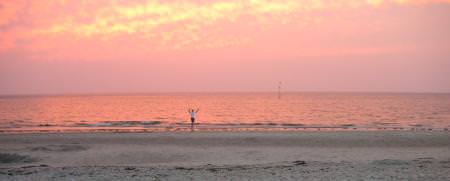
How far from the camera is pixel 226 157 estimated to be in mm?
18047

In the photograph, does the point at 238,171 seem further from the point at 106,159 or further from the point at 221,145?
the point at 221,145

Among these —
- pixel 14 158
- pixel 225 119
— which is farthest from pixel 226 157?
pixel 225 119

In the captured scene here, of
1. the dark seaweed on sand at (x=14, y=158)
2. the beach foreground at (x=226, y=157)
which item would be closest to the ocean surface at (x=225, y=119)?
the beach foreground at (x=226, y=157)

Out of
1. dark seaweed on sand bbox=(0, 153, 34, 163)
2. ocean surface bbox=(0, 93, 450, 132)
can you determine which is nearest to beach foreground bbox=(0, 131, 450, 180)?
dark seaweed on sand bbox=(0, 153, 34, 163)

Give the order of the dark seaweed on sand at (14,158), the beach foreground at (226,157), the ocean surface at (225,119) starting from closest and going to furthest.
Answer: the beach foreground at (226,157), the dark seaweed on sand at (14,158), the ocean surface at (225,119)

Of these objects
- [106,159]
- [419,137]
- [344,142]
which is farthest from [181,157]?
[419,137]

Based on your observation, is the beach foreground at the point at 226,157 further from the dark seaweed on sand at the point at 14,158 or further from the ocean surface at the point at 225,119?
the ocean surface at the point at 225,119

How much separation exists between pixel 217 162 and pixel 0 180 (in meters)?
8.26

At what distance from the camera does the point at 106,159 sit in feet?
59.6

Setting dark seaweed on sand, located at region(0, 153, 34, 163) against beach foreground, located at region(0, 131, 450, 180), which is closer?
beach foreground, located at region(0, 131, 450, 180)

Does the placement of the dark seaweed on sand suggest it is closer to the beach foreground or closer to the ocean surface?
the beach foreground

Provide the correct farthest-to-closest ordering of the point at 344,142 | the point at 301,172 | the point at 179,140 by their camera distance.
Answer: the point at 179,140, the point at 344,142, the point at 301,172

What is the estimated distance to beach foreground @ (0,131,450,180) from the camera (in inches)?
460

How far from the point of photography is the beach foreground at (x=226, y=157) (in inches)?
460
